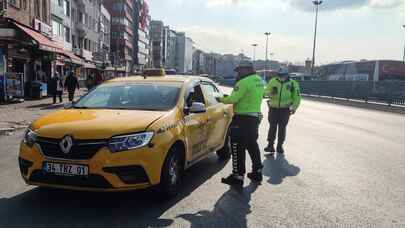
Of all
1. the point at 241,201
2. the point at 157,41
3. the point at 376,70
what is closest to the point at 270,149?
the point at 241,201

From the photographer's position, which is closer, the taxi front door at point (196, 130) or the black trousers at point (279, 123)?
the taxi front door at point (196, 130)

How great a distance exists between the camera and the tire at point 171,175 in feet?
17.4

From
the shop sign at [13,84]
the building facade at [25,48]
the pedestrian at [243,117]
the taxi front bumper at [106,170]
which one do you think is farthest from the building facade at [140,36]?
the taxi front bumper at [106,170]

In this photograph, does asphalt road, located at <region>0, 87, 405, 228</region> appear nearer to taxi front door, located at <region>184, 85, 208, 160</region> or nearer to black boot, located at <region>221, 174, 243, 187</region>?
black boot, located at <region>221, 174, 243, 187</region>

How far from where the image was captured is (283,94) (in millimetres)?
9711

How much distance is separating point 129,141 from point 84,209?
960mm

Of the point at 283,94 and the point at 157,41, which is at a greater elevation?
the point at 157,41

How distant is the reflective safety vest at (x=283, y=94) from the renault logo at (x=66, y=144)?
5.85 m

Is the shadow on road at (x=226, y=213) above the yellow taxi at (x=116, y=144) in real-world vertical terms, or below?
below

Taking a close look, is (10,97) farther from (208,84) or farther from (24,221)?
(24,221)

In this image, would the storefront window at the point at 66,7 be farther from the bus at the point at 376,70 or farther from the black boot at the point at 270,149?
the black boot at the point at 270,149

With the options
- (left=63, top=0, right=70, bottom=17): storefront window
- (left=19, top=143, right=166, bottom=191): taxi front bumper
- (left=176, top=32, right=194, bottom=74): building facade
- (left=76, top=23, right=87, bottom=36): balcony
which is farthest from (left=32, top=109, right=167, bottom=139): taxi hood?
(left=176, top=32, right=194, bottom=74): building facade

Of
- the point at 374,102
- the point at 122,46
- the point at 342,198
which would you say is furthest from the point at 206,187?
the point at 122,46

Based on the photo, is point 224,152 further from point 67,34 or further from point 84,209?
point 67,34
